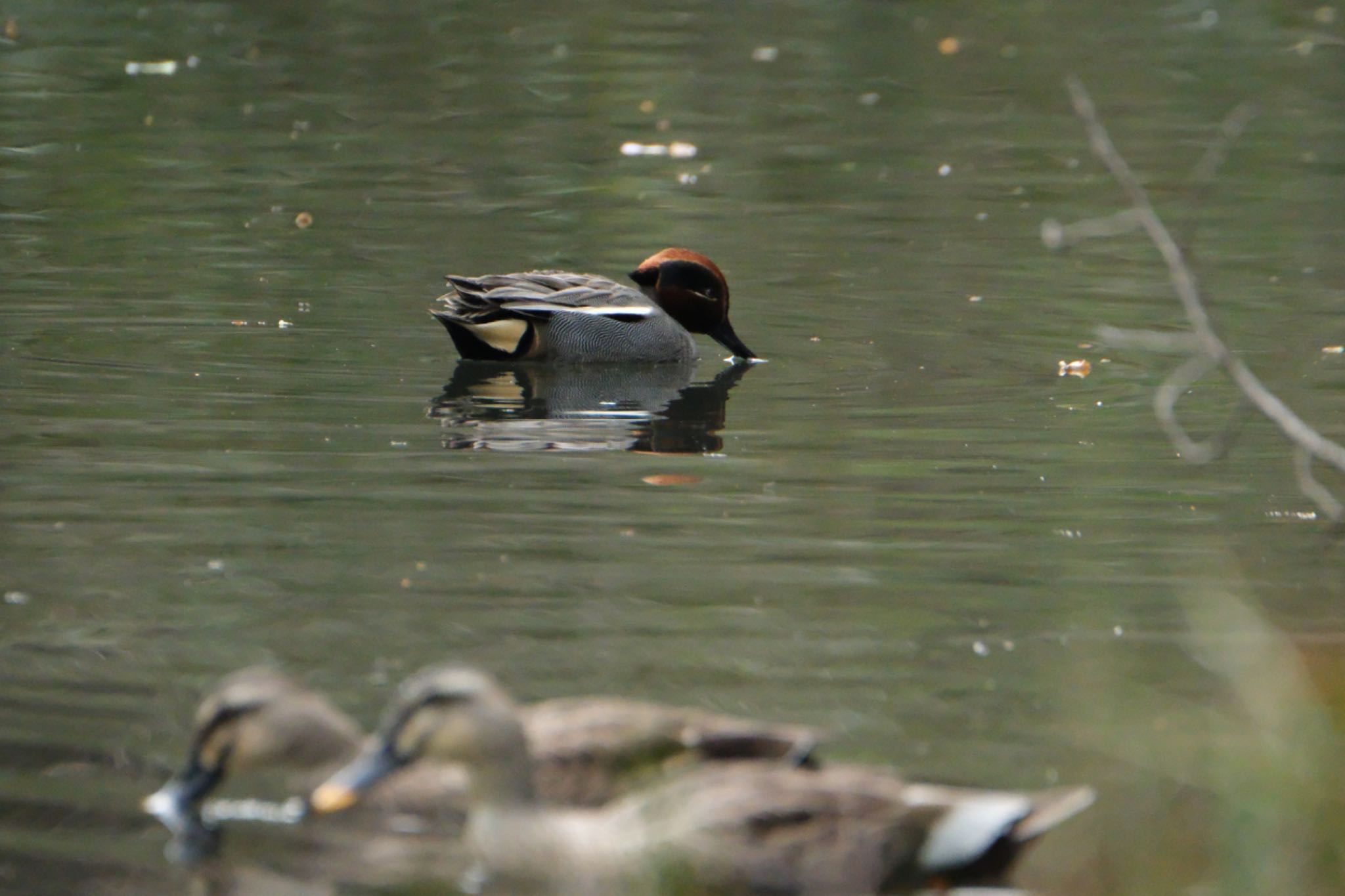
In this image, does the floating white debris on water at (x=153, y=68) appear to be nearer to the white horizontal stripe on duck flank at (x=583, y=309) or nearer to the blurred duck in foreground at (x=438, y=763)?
the white horizontal stripe on duck flank at (x=583, y=309)

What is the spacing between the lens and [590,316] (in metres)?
11.2

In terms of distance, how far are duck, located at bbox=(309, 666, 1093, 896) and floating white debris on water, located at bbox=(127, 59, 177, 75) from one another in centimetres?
1650

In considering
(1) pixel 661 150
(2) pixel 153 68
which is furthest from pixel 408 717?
(2) pixel 153 68

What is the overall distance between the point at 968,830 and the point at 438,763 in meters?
1.25

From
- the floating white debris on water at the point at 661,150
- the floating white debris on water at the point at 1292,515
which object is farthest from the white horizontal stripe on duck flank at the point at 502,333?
the floating white debris on water at the point at 661,150

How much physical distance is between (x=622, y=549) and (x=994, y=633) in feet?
4.59

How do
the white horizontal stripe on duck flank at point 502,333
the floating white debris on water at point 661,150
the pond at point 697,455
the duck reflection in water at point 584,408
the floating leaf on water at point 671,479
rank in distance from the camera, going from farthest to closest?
the floating white debris on water at point 661,150 < the white horizontal stripe on duck flank at point 502,333 < the duck reflection in water at point 584,408 < the floating leaf on water at point 671,479 < the pond at point 697,455

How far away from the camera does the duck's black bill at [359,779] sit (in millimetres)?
4742

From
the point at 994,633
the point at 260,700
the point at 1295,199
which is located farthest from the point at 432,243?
the point at 260,700

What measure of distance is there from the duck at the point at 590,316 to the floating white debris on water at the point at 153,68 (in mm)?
9865

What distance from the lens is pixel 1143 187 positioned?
48.9 ft

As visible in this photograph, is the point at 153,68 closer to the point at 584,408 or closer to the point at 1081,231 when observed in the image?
the point at 584,408

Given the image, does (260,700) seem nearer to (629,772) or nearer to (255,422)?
(629,772)

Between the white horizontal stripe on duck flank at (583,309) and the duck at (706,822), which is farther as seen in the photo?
the white horizontal stripe on duck flank at (583,309)
